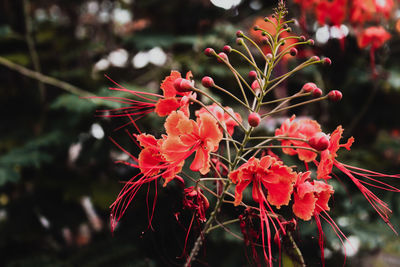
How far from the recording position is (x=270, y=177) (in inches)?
29.7

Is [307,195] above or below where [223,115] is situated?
below

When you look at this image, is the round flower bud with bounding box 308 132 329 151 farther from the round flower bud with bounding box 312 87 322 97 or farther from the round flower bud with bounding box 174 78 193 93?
the round flower bud with bounding box 174 78 193 93

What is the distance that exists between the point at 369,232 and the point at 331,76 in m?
1.28

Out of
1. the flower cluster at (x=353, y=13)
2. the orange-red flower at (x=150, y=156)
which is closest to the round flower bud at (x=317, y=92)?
the orange-red flower at (x=150, y=156)

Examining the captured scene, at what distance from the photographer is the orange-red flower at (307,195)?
76cm

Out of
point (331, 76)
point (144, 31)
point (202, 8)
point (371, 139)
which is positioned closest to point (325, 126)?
point (331, 76)

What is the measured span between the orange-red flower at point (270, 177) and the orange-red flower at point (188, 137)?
0.27 ft

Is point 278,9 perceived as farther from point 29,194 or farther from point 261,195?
point 29,194

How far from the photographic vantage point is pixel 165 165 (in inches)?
33.8

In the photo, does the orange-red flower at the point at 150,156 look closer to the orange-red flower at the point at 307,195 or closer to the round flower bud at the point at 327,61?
the orange-red flower at the point at 307,195

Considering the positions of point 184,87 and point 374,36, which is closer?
point 184,87

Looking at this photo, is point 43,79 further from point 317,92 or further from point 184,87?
point 317,92

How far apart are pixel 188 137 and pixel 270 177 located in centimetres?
22

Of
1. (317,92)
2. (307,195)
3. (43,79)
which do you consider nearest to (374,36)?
(317,92)
